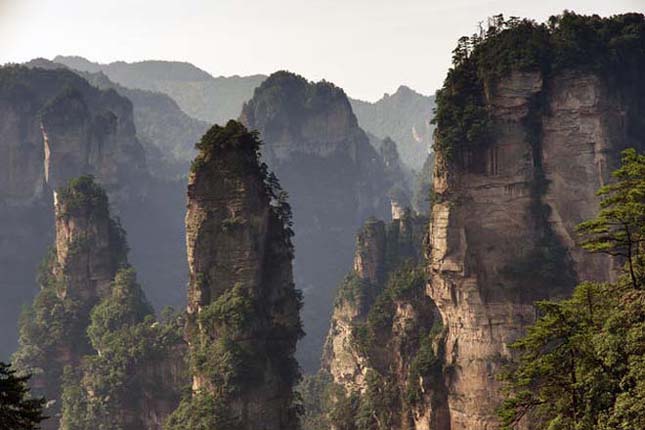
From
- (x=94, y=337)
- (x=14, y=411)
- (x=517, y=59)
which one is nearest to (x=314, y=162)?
(x=94, y=337)

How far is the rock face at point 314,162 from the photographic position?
15825cm

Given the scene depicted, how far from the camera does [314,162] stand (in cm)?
16138

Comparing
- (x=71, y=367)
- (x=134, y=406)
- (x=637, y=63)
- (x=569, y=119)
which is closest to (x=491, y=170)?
(x=569, y=119)

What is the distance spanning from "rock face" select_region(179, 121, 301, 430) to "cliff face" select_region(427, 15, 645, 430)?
11.1m

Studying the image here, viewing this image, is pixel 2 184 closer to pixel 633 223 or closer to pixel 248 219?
pixel 248 219

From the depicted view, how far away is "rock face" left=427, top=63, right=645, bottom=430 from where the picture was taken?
49.5 m

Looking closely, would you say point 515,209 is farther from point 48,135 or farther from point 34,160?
point 34,160

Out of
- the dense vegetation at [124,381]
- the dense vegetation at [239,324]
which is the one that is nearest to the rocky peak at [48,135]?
the dense vegetation at [124,381]

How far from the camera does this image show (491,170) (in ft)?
167

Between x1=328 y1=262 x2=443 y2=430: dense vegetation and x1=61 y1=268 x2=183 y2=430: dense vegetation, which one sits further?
x1=61 y1=268 x2=183 y2=430: dense vegetation

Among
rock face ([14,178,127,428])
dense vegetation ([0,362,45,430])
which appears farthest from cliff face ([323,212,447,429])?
dense vegetation ([0,362,45,430])

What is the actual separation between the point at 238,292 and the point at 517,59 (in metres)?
23.5

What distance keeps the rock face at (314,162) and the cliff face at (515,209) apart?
10129 cm

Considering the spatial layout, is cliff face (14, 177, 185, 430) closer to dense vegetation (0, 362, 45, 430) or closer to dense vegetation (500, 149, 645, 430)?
dense vegetation (500, 149, 645, 430)
